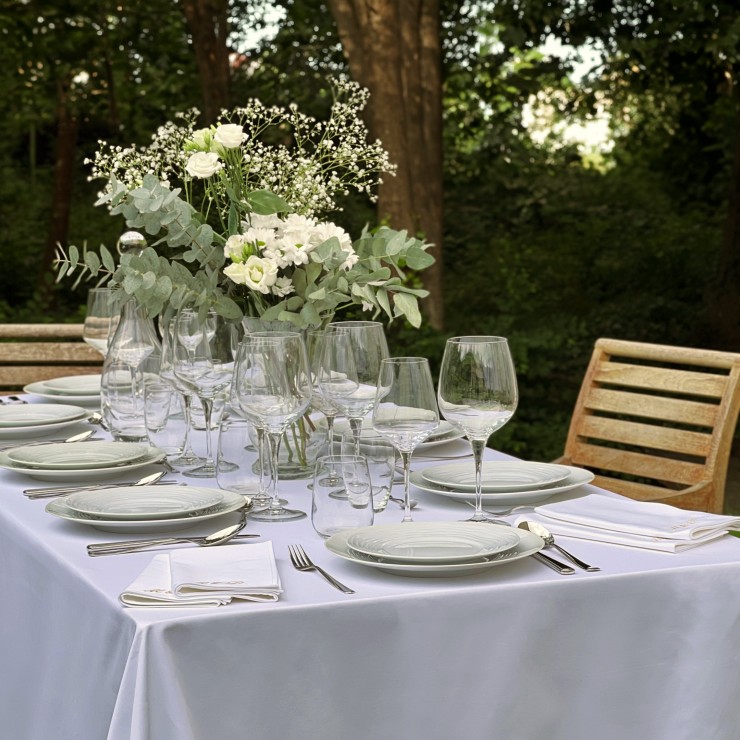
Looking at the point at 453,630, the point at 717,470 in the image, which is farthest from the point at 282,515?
the point at 717,470

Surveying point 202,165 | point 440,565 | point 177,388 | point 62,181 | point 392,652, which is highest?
point 62,181

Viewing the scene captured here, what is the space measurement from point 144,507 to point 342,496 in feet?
1.19

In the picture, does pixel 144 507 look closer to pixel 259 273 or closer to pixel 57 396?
pixel 259 273

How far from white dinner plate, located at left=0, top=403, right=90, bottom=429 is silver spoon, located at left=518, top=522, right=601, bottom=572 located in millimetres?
1319

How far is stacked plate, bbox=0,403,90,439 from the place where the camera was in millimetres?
2648

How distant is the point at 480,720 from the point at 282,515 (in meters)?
0.53

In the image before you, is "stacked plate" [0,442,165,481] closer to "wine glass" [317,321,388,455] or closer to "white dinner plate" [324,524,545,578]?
"wine glass" [317,321,388,455]

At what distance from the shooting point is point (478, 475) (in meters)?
1.89

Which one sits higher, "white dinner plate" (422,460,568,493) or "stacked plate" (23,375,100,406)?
"stacked plate" (23,375,100,406)

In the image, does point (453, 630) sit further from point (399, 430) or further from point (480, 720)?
point (399, 430)

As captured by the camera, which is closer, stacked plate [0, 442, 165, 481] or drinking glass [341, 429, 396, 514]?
drinking glass [341, 429, 396, 514]

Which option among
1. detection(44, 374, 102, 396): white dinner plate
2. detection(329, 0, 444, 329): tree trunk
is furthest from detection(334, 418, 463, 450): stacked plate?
detection(329, 0, 444, 329): tree trunk

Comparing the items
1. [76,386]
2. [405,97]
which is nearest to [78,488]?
[76,386]

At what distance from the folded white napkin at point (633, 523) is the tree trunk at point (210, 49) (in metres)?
6.25
